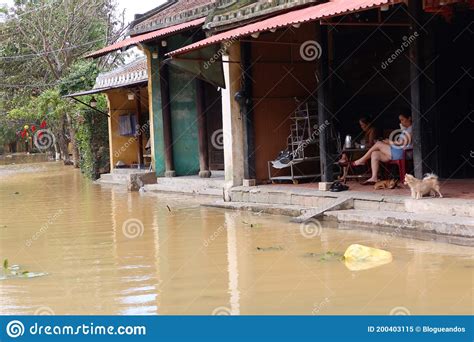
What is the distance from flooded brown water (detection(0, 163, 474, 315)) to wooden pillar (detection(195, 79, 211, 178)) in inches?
178

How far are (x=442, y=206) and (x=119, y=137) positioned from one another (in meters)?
16.6

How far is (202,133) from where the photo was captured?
1794 cm

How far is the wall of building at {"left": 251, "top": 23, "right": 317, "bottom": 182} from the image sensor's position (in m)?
14.6

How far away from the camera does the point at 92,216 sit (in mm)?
14375

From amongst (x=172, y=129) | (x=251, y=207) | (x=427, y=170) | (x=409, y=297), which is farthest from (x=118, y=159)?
(x=409, y=297)

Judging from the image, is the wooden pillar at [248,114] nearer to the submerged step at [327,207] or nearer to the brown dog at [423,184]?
the submerged step at [327,207]

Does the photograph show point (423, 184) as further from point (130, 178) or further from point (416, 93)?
point (130, 178)

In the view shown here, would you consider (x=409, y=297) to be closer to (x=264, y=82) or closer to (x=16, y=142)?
(x=264, y=82)

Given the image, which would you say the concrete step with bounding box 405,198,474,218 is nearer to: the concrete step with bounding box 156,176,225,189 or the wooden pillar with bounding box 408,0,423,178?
the wooden pillar with bounding box 408,0,423,178

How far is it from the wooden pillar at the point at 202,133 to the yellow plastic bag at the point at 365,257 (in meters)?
9.74

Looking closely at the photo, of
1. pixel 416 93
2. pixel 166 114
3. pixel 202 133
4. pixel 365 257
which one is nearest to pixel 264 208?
pixel 416 93

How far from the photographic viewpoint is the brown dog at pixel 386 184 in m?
12.1

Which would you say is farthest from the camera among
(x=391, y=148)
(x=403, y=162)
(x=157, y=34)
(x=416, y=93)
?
(x=157, y=34)

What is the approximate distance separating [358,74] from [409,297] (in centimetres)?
892
